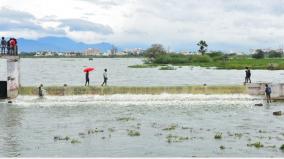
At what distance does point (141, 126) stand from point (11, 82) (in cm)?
1787

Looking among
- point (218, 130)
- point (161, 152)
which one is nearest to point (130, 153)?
point (161, 152)

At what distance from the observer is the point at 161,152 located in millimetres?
25141

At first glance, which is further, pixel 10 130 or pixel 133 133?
pixel 10 130

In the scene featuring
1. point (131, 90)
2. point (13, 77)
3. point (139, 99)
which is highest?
point (13, 77)

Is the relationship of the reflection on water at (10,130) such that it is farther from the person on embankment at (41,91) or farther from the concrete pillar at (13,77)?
the person on embankment at (41,91)

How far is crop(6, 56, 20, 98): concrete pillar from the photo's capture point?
4709 centimetres

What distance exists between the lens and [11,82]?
1853 inches

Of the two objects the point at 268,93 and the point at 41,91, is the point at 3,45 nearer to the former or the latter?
the point at 41,91

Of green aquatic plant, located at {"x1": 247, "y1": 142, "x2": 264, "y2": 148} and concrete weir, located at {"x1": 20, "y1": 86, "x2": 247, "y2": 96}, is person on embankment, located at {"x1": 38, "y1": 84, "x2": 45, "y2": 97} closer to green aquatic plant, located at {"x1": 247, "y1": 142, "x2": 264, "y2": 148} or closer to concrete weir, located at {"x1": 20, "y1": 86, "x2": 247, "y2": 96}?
concrete weir, located at {"x1": 20, "y1": 86, "x2": 247, "y2": 96}

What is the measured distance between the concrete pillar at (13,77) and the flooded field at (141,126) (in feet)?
3.27

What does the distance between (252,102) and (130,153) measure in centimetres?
2345

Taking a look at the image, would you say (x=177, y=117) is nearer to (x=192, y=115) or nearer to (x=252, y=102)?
(x=192, y=115)

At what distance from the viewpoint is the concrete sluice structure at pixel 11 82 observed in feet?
155

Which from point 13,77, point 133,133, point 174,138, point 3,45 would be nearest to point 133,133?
point 133,133
